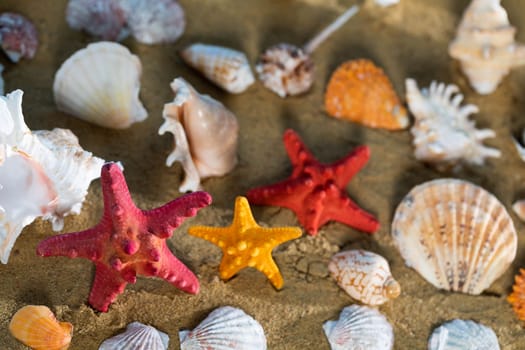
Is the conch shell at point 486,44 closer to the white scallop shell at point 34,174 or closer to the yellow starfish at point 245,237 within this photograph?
the yellow starfish at point 245,237

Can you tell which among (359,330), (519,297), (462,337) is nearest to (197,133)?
(359,330)

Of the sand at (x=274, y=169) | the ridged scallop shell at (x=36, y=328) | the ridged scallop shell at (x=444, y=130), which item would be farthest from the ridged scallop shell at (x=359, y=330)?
the ridged scallop shell at (x=36, y=328)

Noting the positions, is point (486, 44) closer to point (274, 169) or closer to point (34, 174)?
point (274, 169)

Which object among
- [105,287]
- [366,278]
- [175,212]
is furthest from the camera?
[366,278]

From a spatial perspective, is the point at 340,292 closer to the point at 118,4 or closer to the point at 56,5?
the point at 118,4

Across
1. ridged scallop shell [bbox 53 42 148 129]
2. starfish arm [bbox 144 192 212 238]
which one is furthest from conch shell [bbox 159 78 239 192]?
starfish arm [bbox 144 192 212 238]

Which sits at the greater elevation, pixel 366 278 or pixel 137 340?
pixel 366 278
